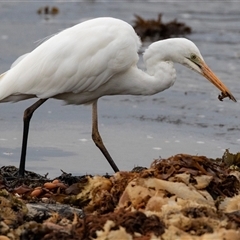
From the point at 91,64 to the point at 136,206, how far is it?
→ 235 centimetres

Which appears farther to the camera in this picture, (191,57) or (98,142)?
(98,142)

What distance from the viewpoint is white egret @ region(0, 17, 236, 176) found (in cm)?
764

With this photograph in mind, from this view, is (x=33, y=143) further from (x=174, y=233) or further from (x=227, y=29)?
(x=227, y=29)

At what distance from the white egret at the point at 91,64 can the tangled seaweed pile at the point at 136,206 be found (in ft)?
3.56

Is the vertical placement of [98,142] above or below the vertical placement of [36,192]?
below

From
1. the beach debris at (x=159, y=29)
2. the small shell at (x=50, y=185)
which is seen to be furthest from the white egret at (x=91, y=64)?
the beach debris at (x=159, y=29)

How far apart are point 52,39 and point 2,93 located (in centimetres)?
74

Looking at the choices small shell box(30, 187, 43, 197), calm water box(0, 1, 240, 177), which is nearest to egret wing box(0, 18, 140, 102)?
calm water box(0, 1, 240, 177)

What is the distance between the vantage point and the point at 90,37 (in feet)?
25.1

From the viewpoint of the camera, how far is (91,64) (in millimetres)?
→ 7648

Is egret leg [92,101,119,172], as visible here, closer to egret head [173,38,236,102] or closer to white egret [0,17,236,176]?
white egret [0,17,236,176]

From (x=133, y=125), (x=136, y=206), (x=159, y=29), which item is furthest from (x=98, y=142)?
(x=159, y=29)

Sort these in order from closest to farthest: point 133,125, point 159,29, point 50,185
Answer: point 50,185
point 133,125
point 159,29

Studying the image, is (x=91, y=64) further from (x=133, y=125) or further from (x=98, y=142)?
(x=133, y=125)
